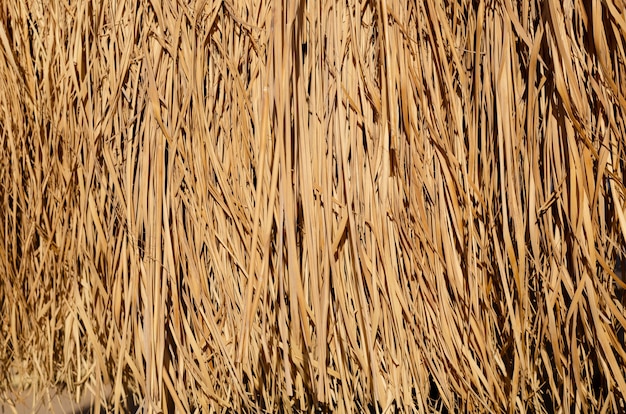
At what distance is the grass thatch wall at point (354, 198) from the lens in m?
0.67

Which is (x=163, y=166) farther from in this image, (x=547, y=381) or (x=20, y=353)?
(x=547, y=381)

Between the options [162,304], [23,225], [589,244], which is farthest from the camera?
[23,225]

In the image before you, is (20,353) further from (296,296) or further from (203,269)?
(296,296)

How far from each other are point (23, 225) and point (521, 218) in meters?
0.74

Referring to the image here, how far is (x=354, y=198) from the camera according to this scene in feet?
2.32

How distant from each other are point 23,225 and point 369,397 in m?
0.60

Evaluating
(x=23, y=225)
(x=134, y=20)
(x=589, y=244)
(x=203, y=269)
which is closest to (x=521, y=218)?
(x=589, y=244)

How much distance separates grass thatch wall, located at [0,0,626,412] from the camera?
2.18 feet

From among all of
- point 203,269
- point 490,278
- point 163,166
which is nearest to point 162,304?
point 203,269

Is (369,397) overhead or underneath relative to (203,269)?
underneath

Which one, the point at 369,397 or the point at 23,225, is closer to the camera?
the point at 369,397

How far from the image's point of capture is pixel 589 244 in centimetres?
64

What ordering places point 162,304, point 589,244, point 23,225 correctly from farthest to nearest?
point 23,225 → point 162,304 → point 589,244

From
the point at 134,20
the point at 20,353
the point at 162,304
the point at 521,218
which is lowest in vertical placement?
the point at 20,353
